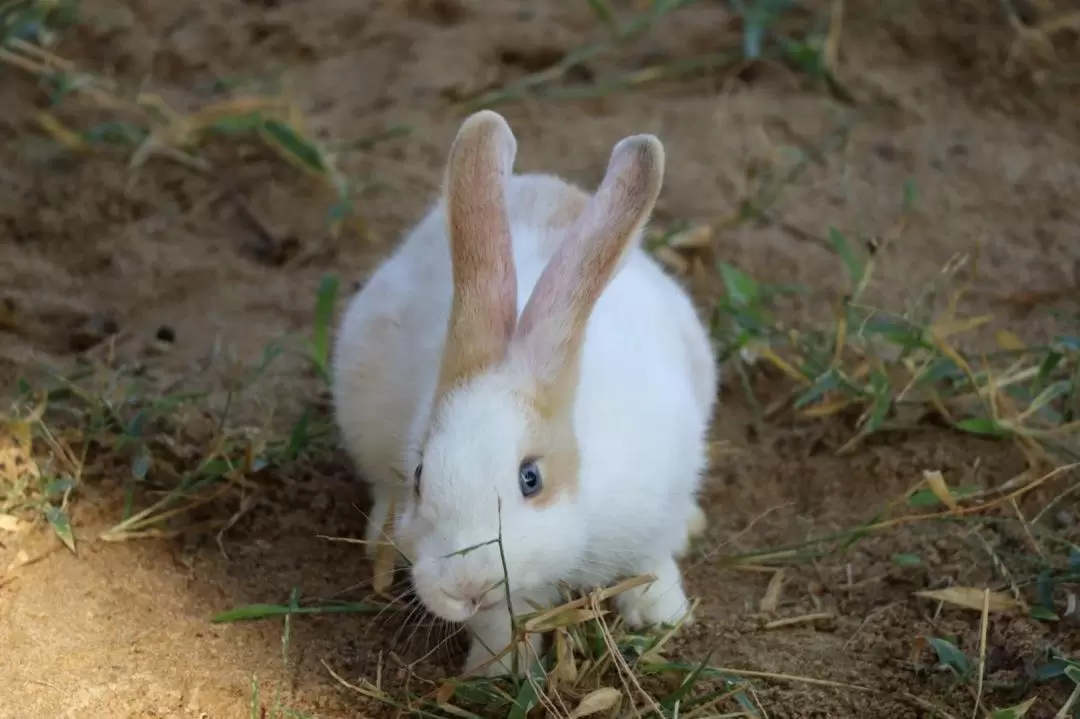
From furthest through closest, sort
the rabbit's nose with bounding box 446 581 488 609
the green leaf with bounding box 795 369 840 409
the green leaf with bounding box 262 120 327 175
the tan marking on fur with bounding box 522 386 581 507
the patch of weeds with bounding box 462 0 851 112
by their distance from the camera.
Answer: the patch of weeds with bounding box 462 0 851 112 < the green leaf with bounding box 262 120 327 175 < the green leaf with bounding box 795 369 840 409 < the tan marking on fur with bounding box 522 386 581 507 < the rabbit's nose with bounding box 446 581 488 609

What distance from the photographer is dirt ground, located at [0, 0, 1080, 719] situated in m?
2.40

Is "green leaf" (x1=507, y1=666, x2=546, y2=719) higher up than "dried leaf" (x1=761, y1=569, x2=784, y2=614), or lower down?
higher up

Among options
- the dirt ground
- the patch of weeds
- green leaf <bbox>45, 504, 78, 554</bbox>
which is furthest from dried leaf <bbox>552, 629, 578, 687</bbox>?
the patch of weeds

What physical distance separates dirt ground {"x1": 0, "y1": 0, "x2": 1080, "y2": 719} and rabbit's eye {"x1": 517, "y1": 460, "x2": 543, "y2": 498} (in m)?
0.51

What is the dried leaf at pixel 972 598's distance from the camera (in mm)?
2465

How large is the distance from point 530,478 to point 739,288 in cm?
149

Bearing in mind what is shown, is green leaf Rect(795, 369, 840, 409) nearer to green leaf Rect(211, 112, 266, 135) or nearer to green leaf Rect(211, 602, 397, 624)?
green leaf Rect(211, 602, 397, 624)

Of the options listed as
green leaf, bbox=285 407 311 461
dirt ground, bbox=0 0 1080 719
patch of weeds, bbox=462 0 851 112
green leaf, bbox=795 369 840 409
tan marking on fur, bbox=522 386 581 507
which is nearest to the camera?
tan marking on fur, bbox=522 386 581 507

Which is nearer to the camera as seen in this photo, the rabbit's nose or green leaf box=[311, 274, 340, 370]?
the rabbit's nose

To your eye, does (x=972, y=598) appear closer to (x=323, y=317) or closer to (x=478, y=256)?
(x=478, y=256)

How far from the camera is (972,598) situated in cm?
249

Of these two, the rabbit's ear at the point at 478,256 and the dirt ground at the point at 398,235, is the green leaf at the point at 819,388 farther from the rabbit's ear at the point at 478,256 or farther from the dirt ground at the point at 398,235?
the rabbit's ear at the point at 478,256

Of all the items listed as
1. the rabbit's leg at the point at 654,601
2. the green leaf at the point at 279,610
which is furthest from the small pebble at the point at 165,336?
the rabbit's leg at the point at 654,601

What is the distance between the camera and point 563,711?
2250mm
